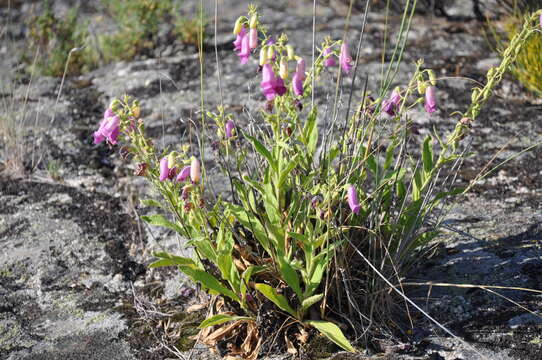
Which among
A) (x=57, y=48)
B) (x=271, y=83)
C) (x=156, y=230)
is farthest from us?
(x=57, y=48)

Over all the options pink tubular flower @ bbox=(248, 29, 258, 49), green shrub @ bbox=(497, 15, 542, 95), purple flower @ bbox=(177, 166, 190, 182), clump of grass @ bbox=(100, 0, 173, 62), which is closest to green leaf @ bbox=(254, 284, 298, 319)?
purple flower @ bbox=(177, 166, 190, 182)

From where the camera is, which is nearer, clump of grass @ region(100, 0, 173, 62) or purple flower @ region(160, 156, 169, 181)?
purple flower @ region(160, 156, 169, 181)

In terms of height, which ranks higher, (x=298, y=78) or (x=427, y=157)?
(x=298, y=78)

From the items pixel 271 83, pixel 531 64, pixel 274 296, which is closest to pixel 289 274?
pixel 274 296

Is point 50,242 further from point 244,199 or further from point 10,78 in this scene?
point 10,78

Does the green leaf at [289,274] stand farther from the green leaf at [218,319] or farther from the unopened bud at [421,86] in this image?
the unopened bud at [421,86]

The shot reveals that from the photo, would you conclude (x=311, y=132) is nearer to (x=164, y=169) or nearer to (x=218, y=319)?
(x=164, y=169)

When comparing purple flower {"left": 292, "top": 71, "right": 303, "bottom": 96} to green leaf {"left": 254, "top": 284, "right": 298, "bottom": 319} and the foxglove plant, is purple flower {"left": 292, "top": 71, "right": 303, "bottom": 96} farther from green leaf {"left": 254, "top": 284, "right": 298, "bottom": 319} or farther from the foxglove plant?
green leaf {"left": 254, "top": 284, "right": 298, "bottom": 319}
